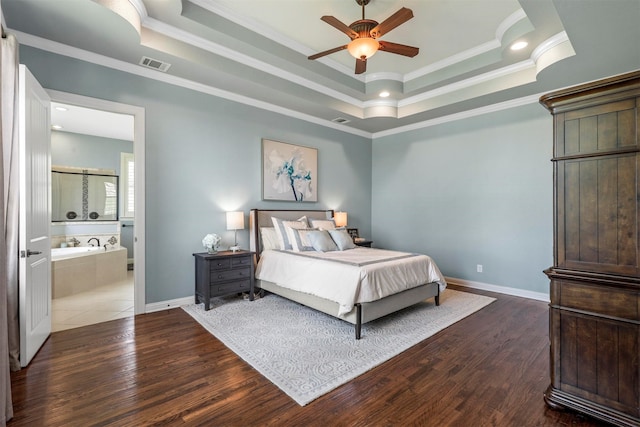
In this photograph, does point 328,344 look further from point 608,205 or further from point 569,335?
point 608,205

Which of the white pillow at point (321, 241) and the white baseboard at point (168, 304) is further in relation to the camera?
the white pillow at point (321, 241)

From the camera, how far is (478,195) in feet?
16.5

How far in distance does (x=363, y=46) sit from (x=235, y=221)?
269 centimetres

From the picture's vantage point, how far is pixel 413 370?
7.95 ft

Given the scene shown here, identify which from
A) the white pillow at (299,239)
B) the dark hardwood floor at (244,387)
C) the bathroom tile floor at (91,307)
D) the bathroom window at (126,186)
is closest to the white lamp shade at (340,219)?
the white pillow at (299,239)

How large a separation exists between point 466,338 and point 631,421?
1385mm

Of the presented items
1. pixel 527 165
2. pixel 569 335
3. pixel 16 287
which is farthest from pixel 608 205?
pixel 16 287

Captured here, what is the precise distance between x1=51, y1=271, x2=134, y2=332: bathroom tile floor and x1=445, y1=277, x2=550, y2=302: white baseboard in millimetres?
4955

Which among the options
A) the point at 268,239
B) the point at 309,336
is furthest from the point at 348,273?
the point at 268,239

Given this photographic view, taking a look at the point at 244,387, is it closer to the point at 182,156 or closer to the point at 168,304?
the point at 168,304

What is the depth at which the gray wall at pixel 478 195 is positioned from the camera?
4414 millimetres

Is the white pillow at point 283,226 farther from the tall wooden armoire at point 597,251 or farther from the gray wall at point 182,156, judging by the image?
the tall wooden armoire at point 597,251

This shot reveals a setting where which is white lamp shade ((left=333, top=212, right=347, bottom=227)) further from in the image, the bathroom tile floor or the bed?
the bathroom tile floor

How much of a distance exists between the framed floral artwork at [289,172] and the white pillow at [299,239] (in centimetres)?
84
